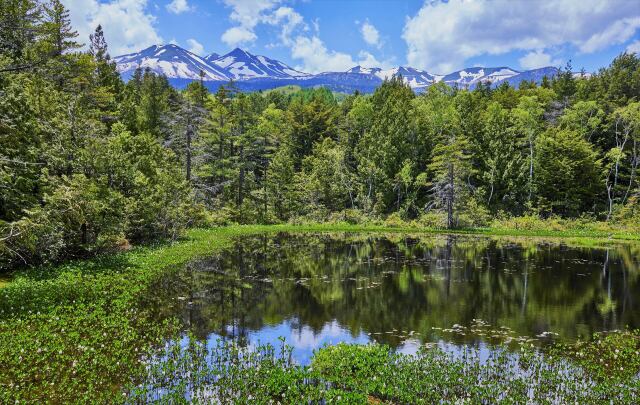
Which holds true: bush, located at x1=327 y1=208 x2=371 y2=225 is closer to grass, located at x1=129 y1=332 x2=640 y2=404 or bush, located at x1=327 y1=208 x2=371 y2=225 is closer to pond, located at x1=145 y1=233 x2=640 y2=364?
pond, located at x1=145 y1=233 x2=640 y2=364

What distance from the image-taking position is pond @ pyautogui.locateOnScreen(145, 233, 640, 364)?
17.9m

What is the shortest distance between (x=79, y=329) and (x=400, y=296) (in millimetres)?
15775

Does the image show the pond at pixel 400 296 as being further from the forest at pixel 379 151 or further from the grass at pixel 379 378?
the forest at pixel 379 151

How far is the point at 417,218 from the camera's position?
68.0m

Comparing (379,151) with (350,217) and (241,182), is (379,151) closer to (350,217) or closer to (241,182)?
(350,217)

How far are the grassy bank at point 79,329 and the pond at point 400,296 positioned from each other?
1726mm

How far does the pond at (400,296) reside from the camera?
17.9m

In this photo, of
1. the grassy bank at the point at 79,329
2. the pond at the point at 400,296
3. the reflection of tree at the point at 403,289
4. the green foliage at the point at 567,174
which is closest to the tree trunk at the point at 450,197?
the reflection of tree at the point at 403,289

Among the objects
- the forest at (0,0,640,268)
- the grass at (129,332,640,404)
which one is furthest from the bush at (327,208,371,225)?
the grass at (129,332,640,404)

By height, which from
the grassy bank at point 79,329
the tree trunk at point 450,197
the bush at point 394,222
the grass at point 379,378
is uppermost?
the tree trunk at point 450,197

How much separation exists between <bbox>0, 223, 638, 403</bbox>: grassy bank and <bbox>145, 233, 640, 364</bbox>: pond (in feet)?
5.66

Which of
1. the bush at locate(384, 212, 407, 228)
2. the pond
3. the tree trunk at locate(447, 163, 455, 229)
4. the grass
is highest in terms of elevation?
the tree trunk at locate(447, 163, 455, 229)

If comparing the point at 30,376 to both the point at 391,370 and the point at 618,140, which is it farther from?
the point at 618,140

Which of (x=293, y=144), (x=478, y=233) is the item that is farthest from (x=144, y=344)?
(x=293, y=144)
